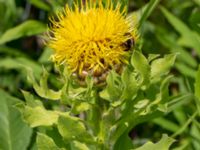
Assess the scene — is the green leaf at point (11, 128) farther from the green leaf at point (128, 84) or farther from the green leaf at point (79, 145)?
the green leaf at point (128, 84)

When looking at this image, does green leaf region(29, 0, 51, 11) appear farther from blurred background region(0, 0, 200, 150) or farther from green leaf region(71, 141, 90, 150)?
green leaf region(71, 141, 90, 150)

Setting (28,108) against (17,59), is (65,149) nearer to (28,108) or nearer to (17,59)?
(28,108)

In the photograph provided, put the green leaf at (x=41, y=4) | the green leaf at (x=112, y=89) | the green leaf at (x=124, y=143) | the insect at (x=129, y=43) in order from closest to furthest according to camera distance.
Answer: the green leaf at (x=112, y=89)
the insect at (x=129, y=43)
the green leaf at (x=124, y=143)
the green leaf at (x=41, y=4)

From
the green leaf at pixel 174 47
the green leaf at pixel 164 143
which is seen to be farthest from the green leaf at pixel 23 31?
the green leaf at pixel 164 143

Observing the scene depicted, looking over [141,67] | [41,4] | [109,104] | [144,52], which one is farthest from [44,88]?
[144,52]

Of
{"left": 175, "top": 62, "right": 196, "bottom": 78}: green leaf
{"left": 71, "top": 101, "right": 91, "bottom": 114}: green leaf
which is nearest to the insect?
{"left": 71, "top": 101, "right": 91, "bottom": 114}: green leaf
